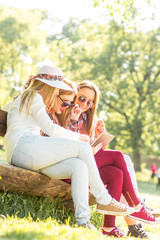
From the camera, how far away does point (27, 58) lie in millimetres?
35250

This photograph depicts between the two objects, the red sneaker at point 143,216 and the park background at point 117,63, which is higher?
the park background at point 117,63

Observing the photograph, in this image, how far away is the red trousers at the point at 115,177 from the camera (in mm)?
4484

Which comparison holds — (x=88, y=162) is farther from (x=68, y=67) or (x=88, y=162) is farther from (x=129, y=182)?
(x=68, y=67)

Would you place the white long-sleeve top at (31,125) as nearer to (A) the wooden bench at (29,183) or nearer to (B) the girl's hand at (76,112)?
(A) the wooden bench at (29,183)

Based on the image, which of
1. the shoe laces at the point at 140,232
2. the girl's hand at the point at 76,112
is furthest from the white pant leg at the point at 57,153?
the girl's hand at the point at 76,112

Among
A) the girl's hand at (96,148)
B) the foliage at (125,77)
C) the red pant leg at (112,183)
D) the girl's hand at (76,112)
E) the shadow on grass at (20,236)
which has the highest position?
the foliage at (125,77)

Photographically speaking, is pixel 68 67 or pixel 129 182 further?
pixel 68 67

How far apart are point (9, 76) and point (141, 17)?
13.2 m

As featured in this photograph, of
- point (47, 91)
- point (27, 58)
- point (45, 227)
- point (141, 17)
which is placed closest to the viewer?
point (45, 227)

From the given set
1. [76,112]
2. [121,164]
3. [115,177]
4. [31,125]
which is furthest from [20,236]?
[76,112]

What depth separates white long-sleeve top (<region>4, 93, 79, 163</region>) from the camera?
4316 mm

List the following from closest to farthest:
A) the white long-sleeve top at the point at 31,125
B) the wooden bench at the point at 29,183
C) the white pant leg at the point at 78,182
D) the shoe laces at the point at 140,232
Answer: the white pant leg at the point at 78,182 → the wooden bench at the point at 29,183 → the white long-sleeve top at the point at 31,125 → the shoe laces at the point at 140,232

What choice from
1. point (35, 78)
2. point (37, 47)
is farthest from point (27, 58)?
point (35, 78)

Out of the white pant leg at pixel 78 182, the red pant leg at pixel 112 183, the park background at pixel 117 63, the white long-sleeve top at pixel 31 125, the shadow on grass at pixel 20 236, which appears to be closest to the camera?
the shadow on grass at pixel 20 236
